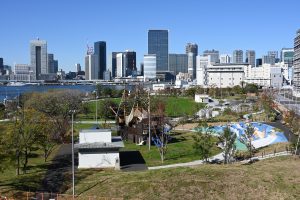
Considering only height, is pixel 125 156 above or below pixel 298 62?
below

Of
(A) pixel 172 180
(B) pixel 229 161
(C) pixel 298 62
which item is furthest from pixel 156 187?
(C) pixel 298 62

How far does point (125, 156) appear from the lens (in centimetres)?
4406

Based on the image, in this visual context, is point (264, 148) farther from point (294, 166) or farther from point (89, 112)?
point (89, 112)

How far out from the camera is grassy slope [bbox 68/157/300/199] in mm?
26719

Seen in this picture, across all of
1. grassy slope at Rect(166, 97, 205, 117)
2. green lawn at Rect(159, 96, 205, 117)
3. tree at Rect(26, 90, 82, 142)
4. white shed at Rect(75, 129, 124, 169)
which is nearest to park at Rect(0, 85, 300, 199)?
tree at Rect(26, 90, 82, 142)

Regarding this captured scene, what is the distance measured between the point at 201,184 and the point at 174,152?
724 inches

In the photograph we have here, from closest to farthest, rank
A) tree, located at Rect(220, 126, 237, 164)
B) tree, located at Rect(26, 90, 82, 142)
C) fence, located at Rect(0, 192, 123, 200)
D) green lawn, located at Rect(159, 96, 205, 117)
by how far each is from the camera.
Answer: fence, located at Rect(0, 192, 123, 200) → tree, located at Rect(220, 126, 237, 164) → tree, located at Rect(26, 90, 82, 142) → green lawn, located at Rect(159, 96, 205, 117)

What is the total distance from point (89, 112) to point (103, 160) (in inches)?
2091

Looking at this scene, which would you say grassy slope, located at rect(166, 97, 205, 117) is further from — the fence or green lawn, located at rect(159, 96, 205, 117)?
the fence

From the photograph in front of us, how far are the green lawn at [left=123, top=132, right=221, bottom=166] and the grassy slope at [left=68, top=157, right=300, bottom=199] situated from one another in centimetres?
948

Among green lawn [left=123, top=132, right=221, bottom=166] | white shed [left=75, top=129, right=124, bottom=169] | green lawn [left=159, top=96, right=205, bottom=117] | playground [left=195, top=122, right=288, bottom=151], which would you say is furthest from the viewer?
green lawn [left=159, top=96, right=205, bottom=117]

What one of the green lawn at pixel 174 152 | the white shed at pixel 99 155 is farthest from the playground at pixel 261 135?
the white shed at pixel 99 155

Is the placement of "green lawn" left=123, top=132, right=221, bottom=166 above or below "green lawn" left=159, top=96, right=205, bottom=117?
below

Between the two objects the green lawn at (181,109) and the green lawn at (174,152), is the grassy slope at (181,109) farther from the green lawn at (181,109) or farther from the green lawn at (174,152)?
the green lawn at (174,152)
